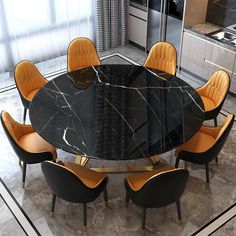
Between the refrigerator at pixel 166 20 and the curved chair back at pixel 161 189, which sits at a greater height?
the refrigerator at pixel 166 20

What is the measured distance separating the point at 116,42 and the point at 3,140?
3.01 meters

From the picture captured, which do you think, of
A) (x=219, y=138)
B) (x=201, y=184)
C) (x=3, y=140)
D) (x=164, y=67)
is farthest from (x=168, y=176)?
(x=3, y=140)

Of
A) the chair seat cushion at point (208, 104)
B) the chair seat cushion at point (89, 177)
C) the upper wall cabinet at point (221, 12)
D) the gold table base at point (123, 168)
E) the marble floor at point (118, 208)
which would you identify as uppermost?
the upper wall cabinet at point (221, 12)

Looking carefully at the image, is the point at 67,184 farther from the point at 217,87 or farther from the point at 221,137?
the point at 217,87

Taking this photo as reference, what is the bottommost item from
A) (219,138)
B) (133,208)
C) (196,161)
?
(133,208)

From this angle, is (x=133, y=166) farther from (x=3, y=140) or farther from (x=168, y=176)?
(x=3, y=140)

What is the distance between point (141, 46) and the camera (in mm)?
6598

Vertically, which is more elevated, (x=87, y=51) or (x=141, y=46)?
(x=87, y=51)

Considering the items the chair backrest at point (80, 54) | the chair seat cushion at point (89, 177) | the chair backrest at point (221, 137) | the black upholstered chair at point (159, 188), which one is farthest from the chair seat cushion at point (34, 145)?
the chair backrest at point (221, 137)

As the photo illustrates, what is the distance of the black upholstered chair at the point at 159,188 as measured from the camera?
301cm

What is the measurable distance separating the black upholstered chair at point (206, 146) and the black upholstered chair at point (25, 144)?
4.24 ft

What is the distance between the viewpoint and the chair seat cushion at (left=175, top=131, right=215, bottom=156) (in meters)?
3.77

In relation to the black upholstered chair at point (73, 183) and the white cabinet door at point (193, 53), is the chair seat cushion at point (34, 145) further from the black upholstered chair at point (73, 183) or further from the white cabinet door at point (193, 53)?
the white cabinet door at point (193, 53)

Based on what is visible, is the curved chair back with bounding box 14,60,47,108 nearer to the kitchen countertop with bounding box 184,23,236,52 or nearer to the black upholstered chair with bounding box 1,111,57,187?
the black upholstered chair with bounding box 1,111,57,187
